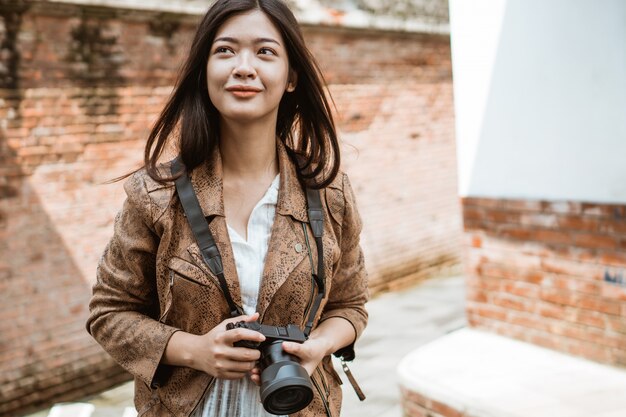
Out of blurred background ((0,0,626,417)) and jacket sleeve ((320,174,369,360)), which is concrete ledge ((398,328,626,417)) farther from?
jacket sleeve ((320,174,369,360))

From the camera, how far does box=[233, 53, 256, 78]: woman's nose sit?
1567 mm

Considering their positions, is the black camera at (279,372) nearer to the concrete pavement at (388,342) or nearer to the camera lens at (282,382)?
the camera lens at (282,382)

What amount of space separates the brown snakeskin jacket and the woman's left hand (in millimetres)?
76

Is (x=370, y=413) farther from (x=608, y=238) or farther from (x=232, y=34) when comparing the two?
(x=232, y=34)

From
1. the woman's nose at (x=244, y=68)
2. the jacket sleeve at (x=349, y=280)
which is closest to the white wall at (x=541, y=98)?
the jacket sleeve at (x=349, y=280)

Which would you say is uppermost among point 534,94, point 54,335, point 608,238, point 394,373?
point 534,94

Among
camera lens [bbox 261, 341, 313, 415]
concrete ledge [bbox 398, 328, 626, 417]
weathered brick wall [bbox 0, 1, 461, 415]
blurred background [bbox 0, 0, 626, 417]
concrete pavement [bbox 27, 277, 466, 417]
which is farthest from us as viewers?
concrete pavement [bbox 27, 277, 466, 417]

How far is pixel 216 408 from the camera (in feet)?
5.19

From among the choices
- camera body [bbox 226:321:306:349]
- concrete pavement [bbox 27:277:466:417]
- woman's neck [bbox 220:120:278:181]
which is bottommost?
concrete pavement [bbox 27:277:466:417]

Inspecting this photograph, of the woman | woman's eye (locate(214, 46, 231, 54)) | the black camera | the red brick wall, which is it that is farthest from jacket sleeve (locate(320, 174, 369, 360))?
the red brick wall

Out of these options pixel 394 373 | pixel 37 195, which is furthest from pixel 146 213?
pixel 394 373

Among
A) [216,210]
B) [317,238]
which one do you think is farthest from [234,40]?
[317,238]

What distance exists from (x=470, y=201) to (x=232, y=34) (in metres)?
2.85

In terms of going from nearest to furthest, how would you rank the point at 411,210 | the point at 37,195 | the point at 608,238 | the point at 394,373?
the point at 608,238
the point at 37,195
the point at 394,373
the point at 411,210
